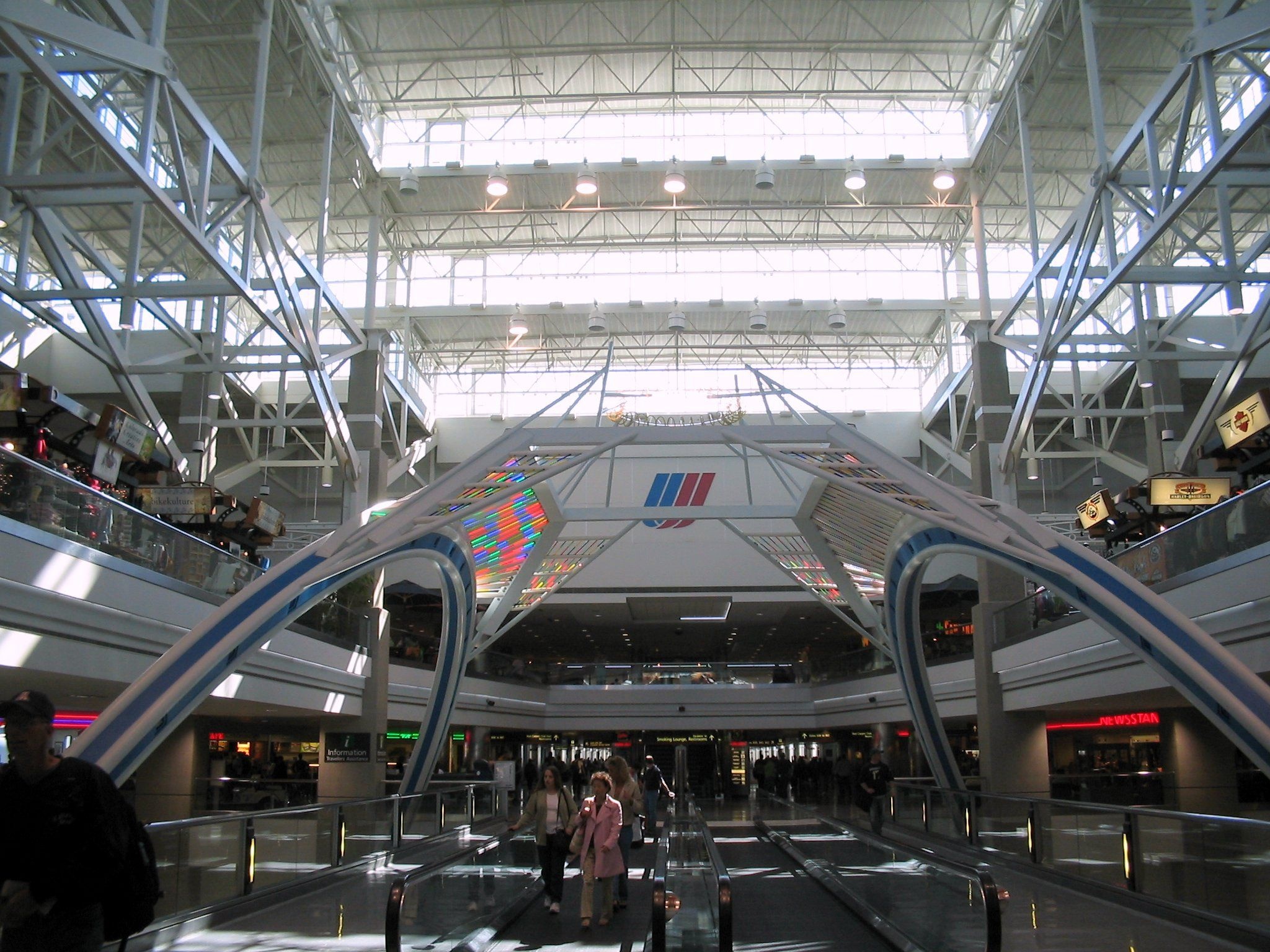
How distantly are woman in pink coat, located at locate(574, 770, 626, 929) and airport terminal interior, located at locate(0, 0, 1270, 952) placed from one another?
0.42 meters

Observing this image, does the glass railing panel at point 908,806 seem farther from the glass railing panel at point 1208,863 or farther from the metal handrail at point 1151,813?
the glass railing panel at point 1208,863

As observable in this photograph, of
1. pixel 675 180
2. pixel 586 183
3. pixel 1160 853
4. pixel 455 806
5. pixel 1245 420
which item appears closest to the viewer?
pixel 1160 853

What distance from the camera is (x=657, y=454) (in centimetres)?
4172

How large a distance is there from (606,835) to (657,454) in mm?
31572

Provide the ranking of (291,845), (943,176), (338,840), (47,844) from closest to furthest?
1. (47,844)
2. (291,845)
3. (338,840)
4. (943,176)

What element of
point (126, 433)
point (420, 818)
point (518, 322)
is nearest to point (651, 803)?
point (420, 818)

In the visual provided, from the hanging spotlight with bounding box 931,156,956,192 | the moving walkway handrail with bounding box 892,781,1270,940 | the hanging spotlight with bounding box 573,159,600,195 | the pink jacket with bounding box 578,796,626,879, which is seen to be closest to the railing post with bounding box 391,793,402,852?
the pink jacket with bounding box 578,796,626,879

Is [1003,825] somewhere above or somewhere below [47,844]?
below

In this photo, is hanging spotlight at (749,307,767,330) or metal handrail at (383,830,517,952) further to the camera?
hanging spotlight at (749,307,767,330)

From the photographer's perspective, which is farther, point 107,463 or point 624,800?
point 107,463

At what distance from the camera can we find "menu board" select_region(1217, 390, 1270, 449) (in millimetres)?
Answer: 19859

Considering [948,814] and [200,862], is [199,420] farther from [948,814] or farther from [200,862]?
[948,814]

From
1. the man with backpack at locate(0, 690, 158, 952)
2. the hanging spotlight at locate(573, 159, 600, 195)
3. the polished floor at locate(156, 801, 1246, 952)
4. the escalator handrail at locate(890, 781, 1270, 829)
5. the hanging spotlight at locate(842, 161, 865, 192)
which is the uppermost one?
the hanging spotlight at locate(842, 161, 865, 192)

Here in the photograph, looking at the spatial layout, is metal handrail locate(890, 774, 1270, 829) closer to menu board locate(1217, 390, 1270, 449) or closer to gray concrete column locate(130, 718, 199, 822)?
menu board locate(1217, 390, 1270, 449)
